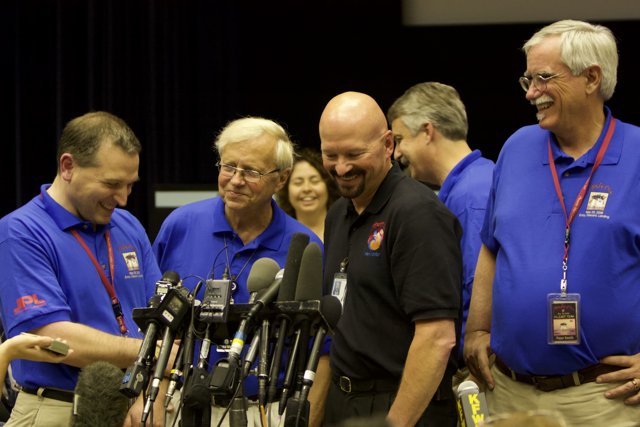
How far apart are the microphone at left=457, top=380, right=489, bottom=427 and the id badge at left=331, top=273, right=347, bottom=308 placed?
2.18ft

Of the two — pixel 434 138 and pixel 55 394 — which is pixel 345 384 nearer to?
pixel 55 394

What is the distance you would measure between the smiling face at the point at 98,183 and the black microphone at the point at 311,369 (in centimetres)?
124

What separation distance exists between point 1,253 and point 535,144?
1.73m

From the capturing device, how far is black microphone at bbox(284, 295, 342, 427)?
240 cm

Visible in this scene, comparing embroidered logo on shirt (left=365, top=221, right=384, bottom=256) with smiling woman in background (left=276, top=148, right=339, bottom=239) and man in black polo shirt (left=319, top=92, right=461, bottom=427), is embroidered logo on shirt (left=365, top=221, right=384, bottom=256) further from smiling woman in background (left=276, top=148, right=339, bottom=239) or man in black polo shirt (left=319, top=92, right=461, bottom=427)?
smiling woman in background (left=276, top=148, right=339, bottom=239)

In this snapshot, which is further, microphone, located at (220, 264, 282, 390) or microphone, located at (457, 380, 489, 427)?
microphone, located at (457, 380, 489, 427)

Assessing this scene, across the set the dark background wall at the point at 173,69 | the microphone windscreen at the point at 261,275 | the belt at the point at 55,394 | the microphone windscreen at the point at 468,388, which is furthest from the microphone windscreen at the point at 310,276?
the dark background wall at the point at 173,69

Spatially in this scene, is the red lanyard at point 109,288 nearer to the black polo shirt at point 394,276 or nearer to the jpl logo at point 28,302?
the jpl logo at point 28,302

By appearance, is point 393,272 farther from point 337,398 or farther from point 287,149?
point 287,149

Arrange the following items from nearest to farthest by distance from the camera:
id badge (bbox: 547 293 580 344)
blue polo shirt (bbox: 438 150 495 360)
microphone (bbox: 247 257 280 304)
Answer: microphone (bbox: 247 257 280 304) → id badge (bbox: 547 293 580 344) → blue polo shirt (bbox: 438 150 495 360)

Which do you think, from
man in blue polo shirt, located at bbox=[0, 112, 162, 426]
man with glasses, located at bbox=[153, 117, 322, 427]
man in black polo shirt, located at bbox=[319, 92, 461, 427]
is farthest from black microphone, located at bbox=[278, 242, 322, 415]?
man with glasses, located at bbox=[153, 117, 322, 427]

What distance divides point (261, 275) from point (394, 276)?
544mm

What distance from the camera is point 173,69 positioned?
7547 mm

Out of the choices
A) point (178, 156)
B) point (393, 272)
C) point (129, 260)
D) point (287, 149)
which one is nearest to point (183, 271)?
point (129, 260)
